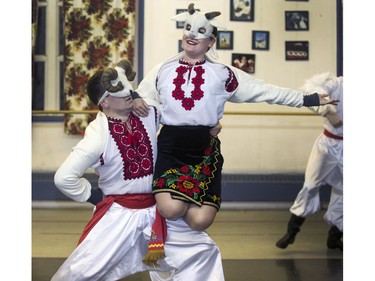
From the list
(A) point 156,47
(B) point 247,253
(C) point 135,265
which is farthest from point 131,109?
(A) point 156,47

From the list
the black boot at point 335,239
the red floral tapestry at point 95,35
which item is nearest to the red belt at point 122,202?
the black boot at point 335,239

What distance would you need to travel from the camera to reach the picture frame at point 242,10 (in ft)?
20.3

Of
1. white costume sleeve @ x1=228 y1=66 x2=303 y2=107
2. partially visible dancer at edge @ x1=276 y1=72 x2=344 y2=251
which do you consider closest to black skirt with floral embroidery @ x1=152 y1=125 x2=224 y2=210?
white costume sleeve @ x1=228 y1=66 x2=303 y2=107

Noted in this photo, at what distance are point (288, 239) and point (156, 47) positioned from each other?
206cm

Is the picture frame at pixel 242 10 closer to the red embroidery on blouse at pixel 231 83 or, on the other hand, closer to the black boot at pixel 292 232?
the black boot at pixel 292 232

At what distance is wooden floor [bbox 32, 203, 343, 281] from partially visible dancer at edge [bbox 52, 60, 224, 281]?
91 centimetres

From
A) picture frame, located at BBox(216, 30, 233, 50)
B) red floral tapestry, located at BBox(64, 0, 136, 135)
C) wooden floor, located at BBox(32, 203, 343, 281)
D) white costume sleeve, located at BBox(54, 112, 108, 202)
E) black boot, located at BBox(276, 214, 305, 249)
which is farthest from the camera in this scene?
picture frame, located at BBox(216, 30, 233, 50)

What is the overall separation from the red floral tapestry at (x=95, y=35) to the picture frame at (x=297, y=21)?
128 cm

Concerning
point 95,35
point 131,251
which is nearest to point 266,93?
point 131,251

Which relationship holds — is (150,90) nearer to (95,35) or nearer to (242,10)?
(95,35)

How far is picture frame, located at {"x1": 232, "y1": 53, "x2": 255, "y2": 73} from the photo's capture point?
633cm

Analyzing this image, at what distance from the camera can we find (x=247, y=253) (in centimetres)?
489

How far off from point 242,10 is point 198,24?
2982 mm

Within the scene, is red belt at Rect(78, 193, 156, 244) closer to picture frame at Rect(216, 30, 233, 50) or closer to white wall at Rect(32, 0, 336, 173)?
white wall at Rect(32, 0, 336, 173)
